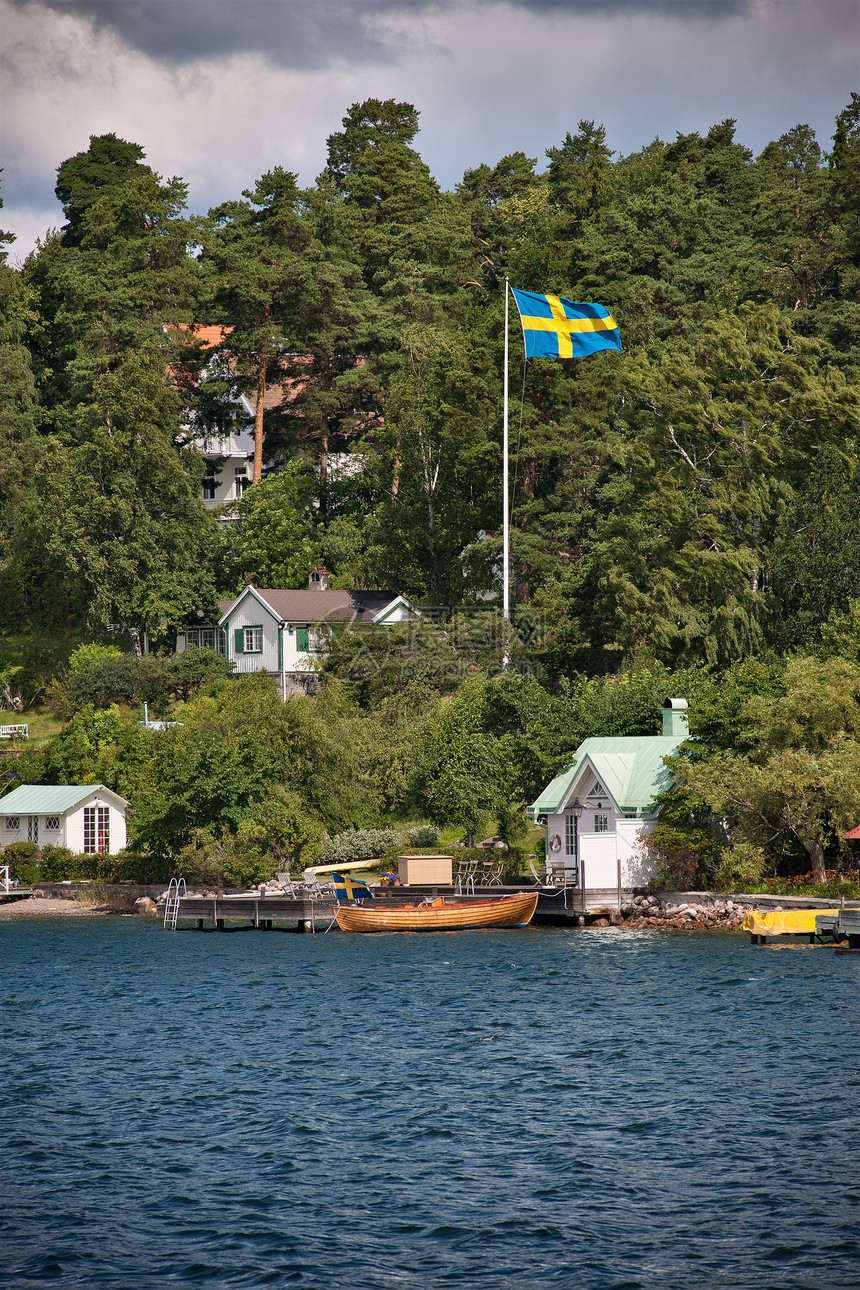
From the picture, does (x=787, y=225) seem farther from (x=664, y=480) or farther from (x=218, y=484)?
(x=218, y=484)

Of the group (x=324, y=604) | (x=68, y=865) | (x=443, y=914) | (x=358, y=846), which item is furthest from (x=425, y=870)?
(x=324, y=604)

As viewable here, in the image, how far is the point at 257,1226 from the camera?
18.9m

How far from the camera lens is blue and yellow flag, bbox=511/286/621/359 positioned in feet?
216

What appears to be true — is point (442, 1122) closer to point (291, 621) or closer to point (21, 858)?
point (21, 858)

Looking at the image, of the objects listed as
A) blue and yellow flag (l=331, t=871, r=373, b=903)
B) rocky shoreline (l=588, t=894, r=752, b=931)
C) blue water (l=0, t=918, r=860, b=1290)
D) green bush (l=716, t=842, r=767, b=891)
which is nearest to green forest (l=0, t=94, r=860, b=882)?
green bush (l=716, t=842, r=767, b=891)

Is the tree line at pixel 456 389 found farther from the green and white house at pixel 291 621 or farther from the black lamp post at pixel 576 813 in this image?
the black lamp post at pixel 576 813

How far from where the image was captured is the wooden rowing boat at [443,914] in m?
49.4

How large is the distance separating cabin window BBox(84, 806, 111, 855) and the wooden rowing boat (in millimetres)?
20975

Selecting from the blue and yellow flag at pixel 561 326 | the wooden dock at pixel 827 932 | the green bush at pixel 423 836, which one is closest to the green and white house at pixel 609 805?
the green bush at pixel 423 836

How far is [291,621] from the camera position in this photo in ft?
261

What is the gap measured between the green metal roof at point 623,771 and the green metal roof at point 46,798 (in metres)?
23.6

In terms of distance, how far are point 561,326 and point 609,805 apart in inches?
1019

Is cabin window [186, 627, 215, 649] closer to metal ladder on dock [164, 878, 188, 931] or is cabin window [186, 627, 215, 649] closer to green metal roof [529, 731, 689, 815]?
metal ladder on dock [164, 878, 188, 931]

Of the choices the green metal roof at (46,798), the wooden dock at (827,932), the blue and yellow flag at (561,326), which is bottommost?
the wooden dock at (827,932)
